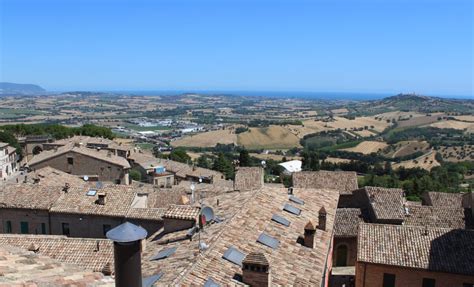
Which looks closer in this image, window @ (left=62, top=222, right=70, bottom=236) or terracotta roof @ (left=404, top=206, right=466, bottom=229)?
window @ (left=62, top=222, right=70, bottom=236)

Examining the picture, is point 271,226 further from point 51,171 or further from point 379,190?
point 51,171

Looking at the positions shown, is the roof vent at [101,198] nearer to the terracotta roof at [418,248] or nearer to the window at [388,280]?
the terracotta roof at [418,248]

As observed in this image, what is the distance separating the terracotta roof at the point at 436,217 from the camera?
103 feet

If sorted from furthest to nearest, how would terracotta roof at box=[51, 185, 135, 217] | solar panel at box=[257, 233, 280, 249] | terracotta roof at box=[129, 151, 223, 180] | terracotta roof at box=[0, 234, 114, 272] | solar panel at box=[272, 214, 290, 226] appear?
terracotta roof at box=[129, 151, 223, 180] < terracotta roof at box=[51, 185, 135, 217] < terracotta roof at box=[0, 234, 114, 272] < solar panel at box=[272, 214, 290, 226] < solar panel at box=[257, 233, 280, 249]

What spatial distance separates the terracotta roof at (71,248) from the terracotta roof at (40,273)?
9.85m

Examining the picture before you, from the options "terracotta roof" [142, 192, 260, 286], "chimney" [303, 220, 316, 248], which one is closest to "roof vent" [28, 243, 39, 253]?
"terracotta roof" [142, 192, 260, 286]

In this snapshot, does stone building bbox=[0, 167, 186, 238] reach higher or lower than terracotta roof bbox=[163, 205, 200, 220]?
lower

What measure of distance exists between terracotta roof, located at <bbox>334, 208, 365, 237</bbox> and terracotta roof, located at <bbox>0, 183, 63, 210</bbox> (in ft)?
65.4

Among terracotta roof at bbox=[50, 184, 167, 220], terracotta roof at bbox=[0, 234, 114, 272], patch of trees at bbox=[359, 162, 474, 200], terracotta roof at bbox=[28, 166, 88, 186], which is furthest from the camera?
patch of trees at bbox=[359, 162, 474, 200]

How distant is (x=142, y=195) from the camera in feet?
98.7

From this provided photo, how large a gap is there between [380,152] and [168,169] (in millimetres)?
80841

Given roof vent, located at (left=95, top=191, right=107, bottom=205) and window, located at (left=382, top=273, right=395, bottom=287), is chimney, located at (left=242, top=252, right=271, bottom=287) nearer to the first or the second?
window, located at (left=382, top=273, right=395, bottom=287)

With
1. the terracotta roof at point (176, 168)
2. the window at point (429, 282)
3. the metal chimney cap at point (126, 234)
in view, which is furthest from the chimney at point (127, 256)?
the terracotta roof at point (176, 168)

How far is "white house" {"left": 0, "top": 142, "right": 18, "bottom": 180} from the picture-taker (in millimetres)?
58344
